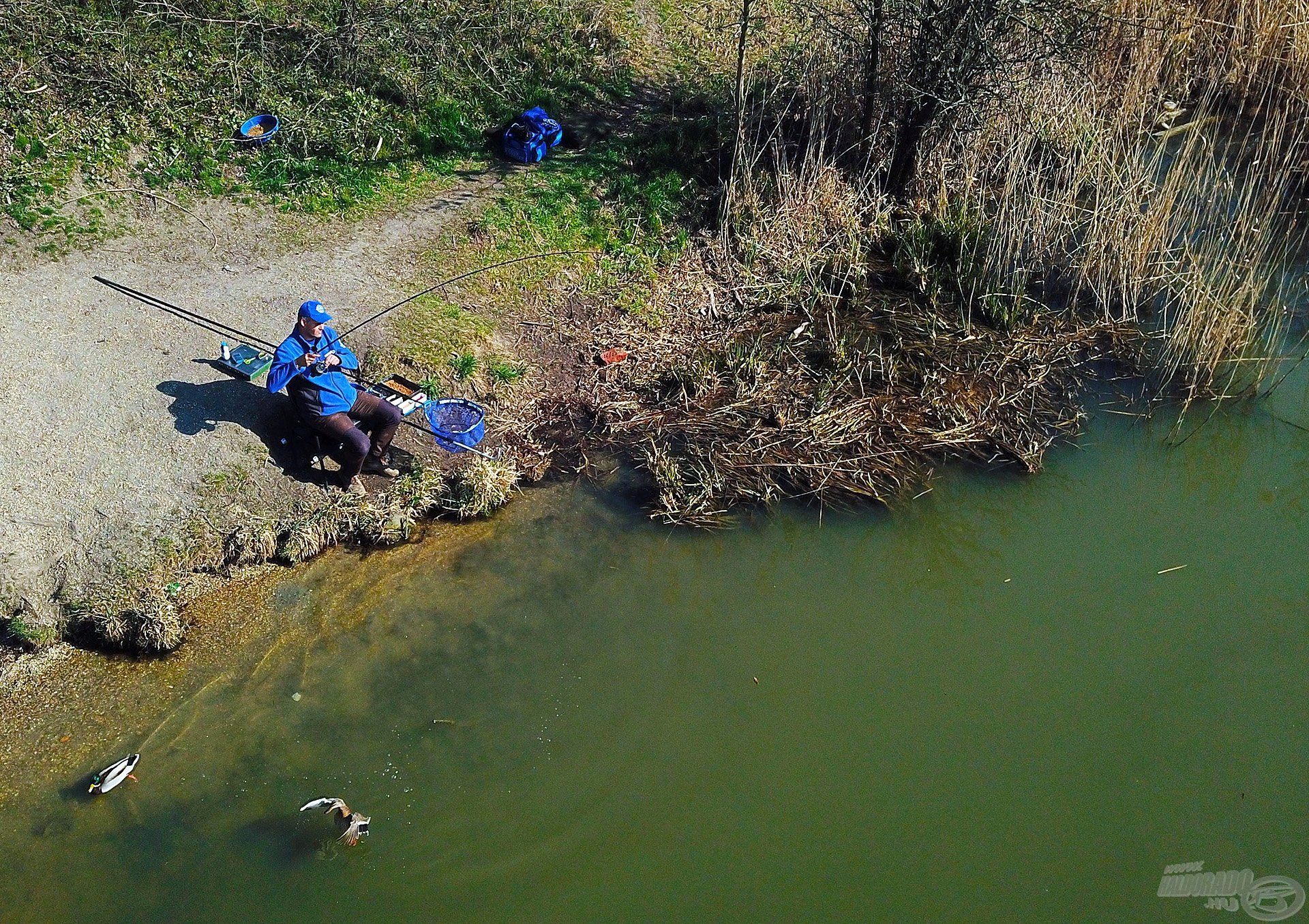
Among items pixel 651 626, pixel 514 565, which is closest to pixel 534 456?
pixel 514 565

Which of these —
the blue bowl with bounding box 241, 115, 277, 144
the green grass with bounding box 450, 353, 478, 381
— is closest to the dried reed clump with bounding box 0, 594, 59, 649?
the green grass with bounding box 450, 353, 478, 381

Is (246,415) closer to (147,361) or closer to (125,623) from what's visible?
(147,361)

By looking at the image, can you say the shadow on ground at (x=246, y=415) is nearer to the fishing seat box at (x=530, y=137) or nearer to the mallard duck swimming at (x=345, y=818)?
the mallard duck swimming at (x=345, y=818)

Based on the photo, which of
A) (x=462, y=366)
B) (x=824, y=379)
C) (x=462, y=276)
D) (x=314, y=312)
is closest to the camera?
(x=314, y=312)

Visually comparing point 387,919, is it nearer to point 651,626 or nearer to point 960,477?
point 651,626

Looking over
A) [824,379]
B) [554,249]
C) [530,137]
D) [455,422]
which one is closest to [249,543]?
[455,422]

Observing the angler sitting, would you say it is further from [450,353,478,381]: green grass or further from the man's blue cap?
[450,353,478,381]: green grass

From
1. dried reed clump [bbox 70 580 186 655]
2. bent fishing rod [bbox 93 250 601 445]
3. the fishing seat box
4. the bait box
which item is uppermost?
the fishing seat box

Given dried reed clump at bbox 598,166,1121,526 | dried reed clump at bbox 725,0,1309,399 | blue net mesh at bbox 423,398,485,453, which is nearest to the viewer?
blue net mesh at bbox 423,398,485,453
